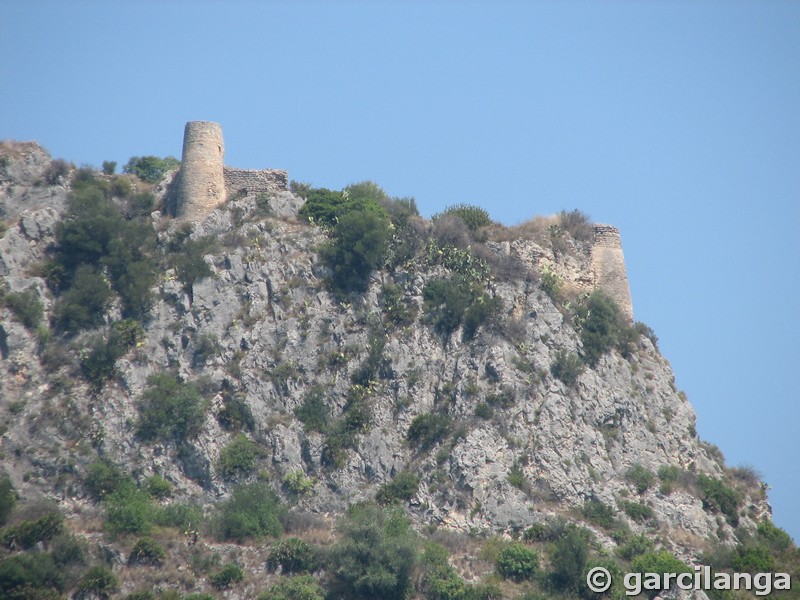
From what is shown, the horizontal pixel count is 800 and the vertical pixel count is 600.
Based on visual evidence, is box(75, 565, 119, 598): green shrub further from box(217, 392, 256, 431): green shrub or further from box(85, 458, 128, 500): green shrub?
box(217, 392, 256, 431): green shrub

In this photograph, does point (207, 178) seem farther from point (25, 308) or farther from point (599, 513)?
Result: point (599, 513)

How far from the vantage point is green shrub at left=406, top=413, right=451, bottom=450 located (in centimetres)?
4975

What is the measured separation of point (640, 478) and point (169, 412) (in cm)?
1761

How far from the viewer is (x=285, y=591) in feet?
147

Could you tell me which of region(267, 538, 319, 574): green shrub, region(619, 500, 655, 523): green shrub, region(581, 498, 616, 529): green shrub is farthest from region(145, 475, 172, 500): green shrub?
region(619, 500, 655, 523): green shrub

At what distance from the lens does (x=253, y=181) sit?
2248 inches

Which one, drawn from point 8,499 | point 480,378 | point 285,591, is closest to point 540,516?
point 480,378

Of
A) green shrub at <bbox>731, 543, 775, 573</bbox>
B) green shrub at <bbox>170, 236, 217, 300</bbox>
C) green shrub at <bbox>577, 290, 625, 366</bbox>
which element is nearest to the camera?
green shrub at <bbox>731, 543, 775, 573</bbox>

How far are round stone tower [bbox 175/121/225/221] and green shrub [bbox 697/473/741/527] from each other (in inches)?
898

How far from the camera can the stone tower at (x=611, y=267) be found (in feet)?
188

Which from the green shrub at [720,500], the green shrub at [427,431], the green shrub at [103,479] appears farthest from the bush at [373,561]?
the green shrub at [720,500]

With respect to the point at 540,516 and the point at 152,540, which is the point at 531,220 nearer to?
the point at 540,516

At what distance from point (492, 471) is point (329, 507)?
19.8 ft

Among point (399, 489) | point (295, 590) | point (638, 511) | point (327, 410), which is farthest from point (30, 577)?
point (638, 511)
